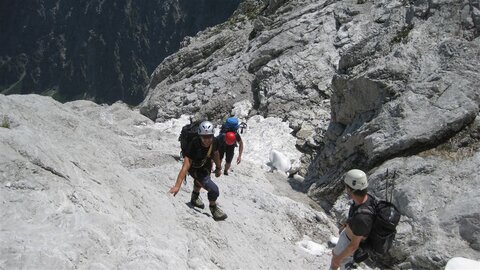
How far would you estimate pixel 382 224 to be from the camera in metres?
7.04

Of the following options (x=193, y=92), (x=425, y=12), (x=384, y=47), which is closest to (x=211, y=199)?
(x=384, y=47)

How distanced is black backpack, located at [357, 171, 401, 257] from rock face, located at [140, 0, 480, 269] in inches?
171

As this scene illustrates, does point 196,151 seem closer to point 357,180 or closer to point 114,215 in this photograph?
point 114,215

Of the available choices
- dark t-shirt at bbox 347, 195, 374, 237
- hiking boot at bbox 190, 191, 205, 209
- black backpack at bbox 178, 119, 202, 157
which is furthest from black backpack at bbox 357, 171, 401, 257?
hiking boot at bbox 190, 191, 205, 209

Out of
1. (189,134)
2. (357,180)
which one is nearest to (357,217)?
(357,180)

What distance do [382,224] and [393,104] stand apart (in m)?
8.53

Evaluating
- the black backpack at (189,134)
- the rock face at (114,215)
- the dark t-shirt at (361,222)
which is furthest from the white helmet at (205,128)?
the dark t-shirt at (361,222)

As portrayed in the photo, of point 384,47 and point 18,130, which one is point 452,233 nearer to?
point 384,47

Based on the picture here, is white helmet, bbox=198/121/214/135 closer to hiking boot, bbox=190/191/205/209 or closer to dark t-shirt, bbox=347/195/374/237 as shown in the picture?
hiking boot, bbox=190/191/205/209

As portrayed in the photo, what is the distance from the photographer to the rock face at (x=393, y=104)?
37.7 feet

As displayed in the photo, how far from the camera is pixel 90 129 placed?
14188mm

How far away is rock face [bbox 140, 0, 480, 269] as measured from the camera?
11.5 m

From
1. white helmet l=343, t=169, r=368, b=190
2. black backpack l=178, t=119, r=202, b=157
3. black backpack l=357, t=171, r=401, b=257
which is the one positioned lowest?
black backpack l=357, t=171, r=401, b=257

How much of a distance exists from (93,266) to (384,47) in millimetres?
14146
